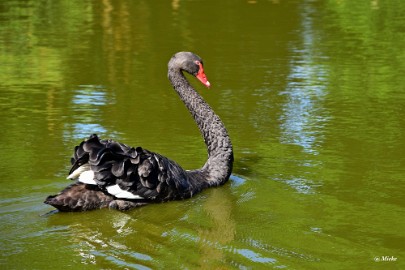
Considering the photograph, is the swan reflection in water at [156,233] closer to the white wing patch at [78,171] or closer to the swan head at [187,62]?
the white wing patch at [78,171]

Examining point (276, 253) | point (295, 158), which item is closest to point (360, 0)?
point (295, 158)

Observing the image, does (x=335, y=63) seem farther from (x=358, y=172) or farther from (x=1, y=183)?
(x=1, y=183)

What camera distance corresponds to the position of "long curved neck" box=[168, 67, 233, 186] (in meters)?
5.71

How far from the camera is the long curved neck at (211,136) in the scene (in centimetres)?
571

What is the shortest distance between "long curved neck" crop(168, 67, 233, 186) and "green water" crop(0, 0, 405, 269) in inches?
4.9

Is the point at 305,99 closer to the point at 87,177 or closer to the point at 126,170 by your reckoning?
the point at 126,170

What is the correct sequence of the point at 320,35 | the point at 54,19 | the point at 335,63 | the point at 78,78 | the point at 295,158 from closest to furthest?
the point at 295,158
the point at 78,78
the point at 335,63
the point at 320,35
the point at 54,19

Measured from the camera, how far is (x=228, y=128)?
7.10m

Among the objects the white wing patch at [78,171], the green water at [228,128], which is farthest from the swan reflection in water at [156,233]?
the white wing patch at [78,171]

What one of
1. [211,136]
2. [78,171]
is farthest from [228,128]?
[78,171]

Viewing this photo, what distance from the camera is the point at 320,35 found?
440 inches

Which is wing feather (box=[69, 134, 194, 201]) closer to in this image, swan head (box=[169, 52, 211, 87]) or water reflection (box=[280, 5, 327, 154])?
swan head (box=[169, 52, 211, 87])

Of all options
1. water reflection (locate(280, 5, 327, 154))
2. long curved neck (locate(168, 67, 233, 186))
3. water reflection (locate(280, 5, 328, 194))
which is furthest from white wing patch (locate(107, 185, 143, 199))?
water reflection (locate(280, 5, 327, 154))

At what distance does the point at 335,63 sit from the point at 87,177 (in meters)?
5.11
